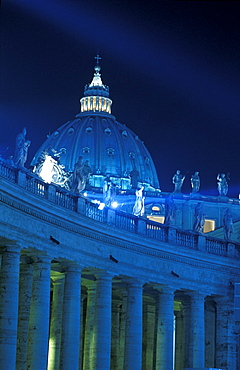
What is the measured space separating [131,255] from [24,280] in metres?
12.4

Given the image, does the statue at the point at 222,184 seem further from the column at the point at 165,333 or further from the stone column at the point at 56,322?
the stone column at the point at 56,322

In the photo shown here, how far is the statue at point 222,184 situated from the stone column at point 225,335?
95660mm

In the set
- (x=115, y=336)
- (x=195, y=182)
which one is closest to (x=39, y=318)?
(x=115, y=336)

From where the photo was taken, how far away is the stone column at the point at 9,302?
5644 cm

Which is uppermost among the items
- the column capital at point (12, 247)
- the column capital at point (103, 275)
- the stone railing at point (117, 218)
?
the stone railing at point (117, 218)

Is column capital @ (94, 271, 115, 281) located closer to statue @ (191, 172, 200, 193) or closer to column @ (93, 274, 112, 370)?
column @ (93, 274, 112, 370)

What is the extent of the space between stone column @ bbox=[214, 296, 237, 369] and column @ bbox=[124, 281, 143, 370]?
10988mm

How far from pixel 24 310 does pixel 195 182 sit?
124018 millimetres

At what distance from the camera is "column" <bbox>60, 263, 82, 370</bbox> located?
65688 millimetres

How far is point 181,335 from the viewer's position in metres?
91.5

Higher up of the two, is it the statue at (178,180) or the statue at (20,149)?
the statue at (178,180)

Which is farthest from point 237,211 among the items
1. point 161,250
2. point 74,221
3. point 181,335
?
point 74,221

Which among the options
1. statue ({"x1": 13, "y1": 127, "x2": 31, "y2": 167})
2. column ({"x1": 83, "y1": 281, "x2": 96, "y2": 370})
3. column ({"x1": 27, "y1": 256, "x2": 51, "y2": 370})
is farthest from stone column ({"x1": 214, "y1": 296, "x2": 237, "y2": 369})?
statue ({"x1": 13, "y1": 127, "x2": 31, "y2": 167})

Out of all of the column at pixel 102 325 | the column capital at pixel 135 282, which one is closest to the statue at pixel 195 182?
the column capital at pixel 135 282
